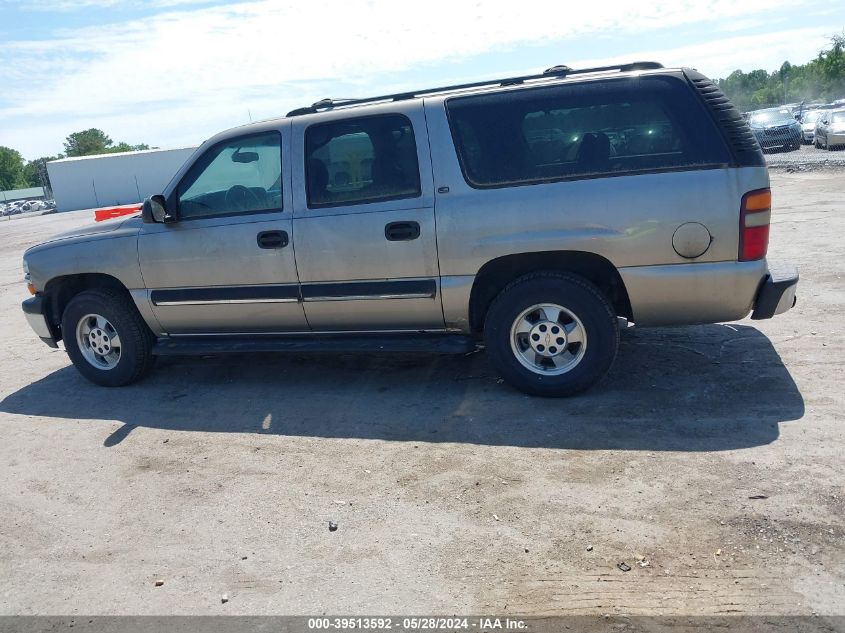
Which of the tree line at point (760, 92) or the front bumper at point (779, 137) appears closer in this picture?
the front bumper at point (779, 137)

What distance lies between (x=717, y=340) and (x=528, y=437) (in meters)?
2.33

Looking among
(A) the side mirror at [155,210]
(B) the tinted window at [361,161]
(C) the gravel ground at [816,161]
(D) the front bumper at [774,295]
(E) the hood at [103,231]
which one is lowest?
(C) the gravel ground at [816,161]

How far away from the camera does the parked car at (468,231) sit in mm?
4633

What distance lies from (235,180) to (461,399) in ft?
7.72

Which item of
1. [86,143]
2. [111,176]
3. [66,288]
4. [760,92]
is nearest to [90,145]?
[86,143]

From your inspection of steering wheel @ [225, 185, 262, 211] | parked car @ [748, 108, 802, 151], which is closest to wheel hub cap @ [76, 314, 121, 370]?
steering wheel @ [225, 185, 262, 211]

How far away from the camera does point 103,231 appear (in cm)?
602

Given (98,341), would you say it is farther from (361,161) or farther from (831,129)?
(831,129)

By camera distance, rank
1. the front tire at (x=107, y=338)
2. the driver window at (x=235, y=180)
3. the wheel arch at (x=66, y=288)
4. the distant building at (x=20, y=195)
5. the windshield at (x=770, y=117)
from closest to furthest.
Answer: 1. the driver window at (x=235, y=180)
2. the front tire at (x=107, y=338)
3. the wheel arch at (x=66, y=288)
4. the windshield at (x=770, y=117)
5. the distant building at (x=20, y=195)

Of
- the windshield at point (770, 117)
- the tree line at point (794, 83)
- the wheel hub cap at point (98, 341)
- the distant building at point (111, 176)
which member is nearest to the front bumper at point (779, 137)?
the windshield at point (770, 117)

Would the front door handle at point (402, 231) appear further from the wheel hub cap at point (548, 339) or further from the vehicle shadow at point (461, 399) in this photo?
the vehicle shadow at point (461, 399)

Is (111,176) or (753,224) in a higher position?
(753,224)

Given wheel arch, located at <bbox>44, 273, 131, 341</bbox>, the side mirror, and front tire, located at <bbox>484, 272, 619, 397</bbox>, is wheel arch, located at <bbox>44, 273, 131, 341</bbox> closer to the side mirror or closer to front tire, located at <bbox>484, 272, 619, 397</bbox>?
the side mirror

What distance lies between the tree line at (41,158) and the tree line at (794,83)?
77.0m
